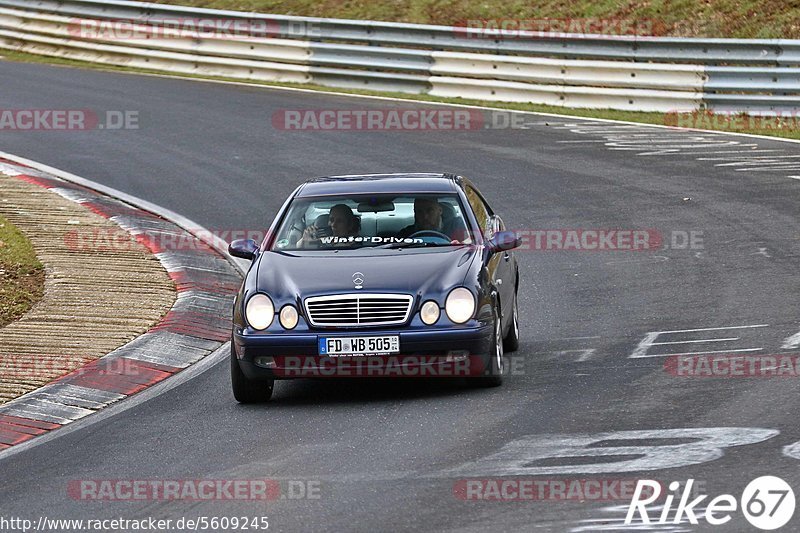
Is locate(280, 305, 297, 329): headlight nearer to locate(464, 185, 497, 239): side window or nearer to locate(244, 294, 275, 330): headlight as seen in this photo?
locate(244, 294, 275, 330): headlight

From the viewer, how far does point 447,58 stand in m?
25.0

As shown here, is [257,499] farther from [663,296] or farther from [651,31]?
[651,31]

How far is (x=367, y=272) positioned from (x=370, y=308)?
315 millimetres

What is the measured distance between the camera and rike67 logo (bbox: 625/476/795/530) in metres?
6.70

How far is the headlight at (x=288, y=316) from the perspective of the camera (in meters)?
9.73

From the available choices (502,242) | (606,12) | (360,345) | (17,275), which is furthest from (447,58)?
(360,345)

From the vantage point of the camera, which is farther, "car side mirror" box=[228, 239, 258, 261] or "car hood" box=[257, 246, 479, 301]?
"car side mirror" box=[228, 239, 258, 261]

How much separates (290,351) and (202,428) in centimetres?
80

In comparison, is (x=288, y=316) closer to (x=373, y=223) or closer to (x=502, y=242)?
(x=373, y=223)

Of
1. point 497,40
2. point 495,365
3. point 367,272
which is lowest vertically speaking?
point 495,365

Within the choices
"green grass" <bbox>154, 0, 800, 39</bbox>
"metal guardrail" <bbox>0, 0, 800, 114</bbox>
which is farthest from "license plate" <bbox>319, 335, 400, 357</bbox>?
"green grass" <bbox>154, 0, 800, 39</bbox>

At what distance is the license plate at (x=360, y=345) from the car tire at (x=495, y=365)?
696mm

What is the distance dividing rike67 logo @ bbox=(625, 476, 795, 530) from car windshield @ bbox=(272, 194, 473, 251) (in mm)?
3818

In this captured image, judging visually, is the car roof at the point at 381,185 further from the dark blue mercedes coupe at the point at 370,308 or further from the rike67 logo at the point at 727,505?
the rike67 logo at the point at 727,505
